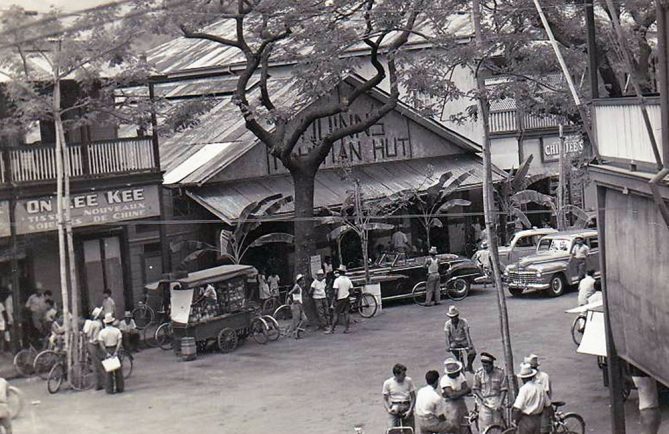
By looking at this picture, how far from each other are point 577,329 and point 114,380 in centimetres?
903

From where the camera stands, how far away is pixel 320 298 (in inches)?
982

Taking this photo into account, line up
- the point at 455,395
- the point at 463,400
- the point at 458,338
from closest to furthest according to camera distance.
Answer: the point at 455,395, the point at 463,400, the point at 458,338

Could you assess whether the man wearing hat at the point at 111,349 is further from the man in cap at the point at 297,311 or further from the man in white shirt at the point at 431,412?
the man in white shirt at the point at 431,412

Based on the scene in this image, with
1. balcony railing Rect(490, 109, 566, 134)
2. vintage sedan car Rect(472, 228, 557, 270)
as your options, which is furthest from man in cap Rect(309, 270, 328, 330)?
balcony railing Rect(490, 109, 566, 134)

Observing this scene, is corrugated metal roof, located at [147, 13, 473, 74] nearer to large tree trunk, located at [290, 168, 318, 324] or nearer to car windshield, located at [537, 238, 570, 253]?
car windshield, located at [537, 238, 570, 253]

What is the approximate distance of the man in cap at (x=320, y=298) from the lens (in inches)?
979

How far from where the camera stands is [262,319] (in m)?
23.7

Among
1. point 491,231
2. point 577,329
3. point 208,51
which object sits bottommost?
point 577,329

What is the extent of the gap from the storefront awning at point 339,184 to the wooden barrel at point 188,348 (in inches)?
223

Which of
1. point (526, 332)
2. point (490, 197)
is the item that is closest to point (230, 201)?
point (526, 332)

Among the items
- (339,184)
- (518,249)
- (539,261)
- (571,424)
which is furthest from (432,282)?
→ (571,424)

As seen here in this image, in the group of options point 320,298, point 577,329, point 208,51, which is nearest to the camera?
point 577,329

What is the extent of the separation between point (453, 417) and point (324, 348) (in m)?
9.25

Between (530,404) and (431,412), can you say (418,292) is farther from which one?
(431,412)
